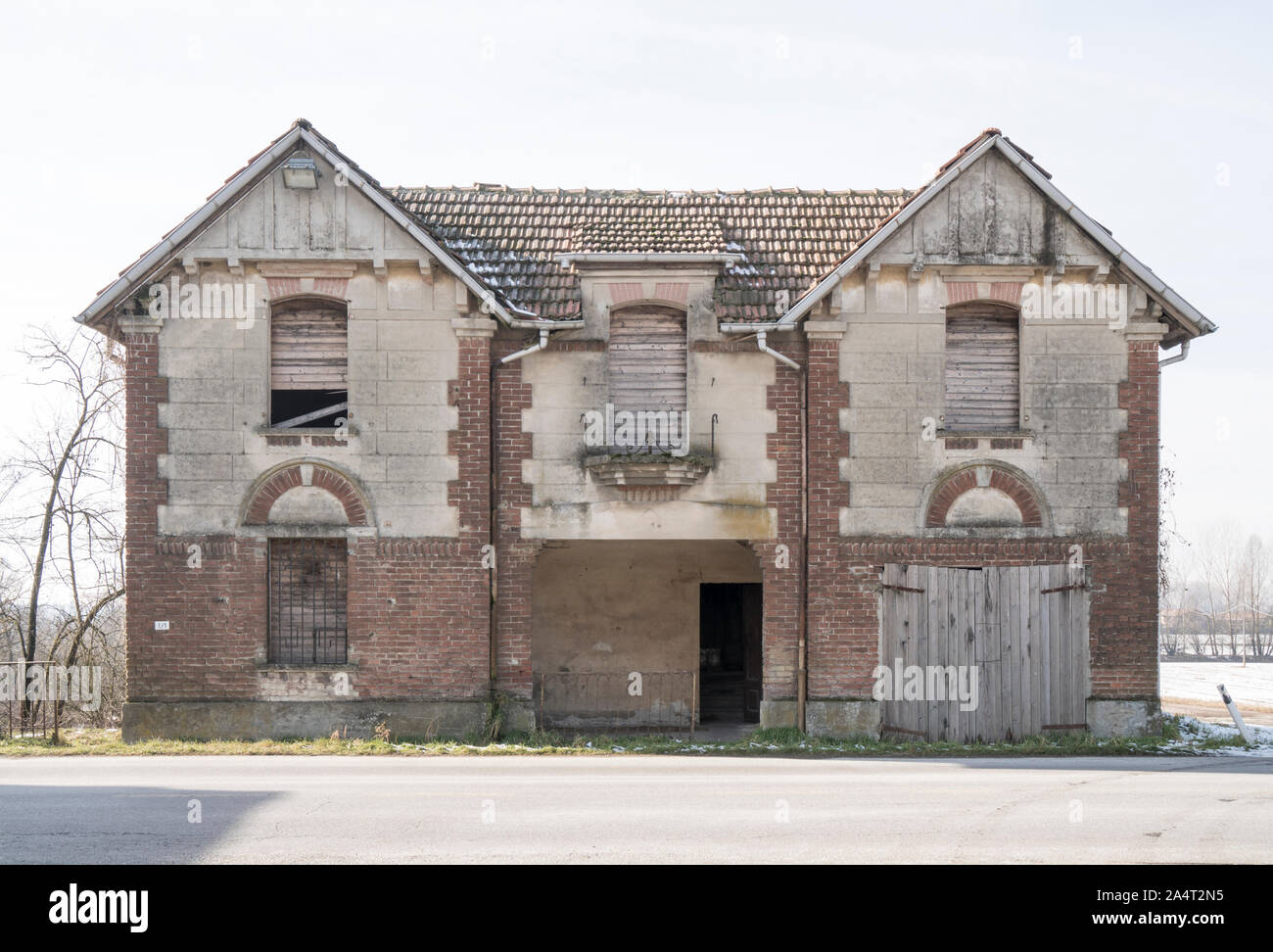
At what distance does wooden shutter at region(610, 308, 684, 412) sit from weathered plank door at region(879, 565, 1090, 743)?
3.91 meters

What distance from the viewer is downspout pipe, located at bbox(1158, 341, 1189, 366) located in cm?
1681

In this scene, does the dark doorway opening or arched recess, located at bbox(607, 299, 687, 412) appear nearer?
arched recess, located at bbox(607, 299, 687, 412)

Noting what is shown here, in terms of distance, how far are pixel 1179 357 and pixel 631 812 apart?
11.3m

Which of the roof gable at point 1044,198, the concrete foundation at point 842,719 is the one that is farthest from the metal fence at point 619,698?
the roof gable at point 1044,198

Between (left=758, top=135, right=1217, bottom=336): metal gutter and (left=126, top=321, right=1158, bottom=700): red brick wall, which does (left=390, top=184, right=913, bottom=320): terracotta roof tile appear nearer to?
(left=758, top=135, right=1217, bottom=336): metal gutter

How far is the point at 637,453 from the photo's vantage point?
52.8 feet

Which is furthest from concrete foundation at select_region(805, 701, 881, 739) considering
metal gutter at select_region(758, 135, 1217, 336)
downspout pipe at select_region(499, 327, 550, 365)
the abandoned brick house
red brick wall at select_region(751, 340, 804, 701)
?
downspout pipe at select_region(499, 327, 550, 365)

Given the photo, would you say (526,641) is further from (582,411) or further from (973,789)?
(973,789)

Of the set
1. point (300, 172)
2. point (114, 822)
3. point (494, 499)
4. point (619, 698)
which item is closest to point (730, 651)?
point (619, 698)

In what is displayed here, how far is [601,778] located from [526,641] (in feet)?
13.9

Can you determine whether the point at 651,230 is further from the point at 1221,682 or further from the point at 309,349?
the point at 1221,682

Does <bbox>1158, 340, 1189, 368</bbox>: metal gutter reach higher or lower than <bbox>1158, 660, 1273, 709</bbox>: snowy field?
higher

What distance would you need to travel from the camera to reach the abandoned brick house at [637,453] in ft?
52.7

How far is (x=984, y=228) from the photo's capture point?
1633cm
